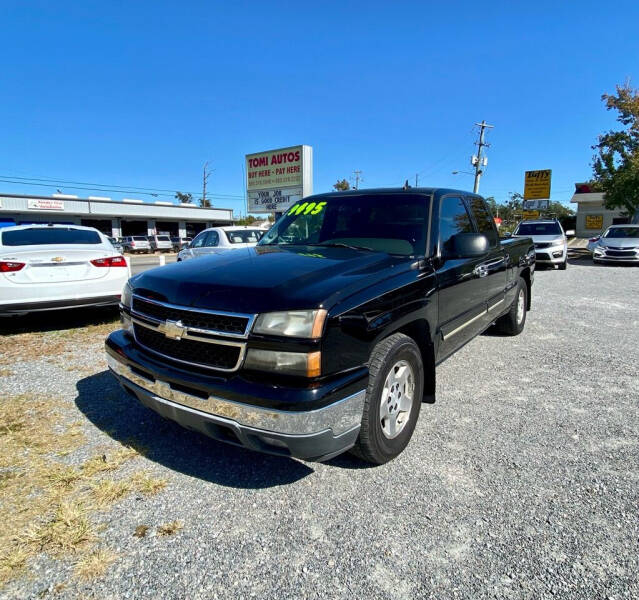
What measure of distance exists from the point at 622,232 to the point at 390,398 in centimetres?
1740

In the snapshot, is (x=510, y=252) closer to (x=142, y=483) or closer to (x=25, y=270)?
(x=142, y=483)

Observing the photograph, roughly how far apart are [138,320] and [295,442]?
131 centimetres

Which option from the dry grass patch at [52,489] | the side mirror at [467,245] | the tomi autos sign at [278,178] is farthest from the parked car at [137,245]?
the side mirror at [467,245]

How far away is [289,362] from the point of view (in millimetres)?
2002

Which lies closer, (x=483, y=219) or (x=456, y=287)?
(x=456, y=287)

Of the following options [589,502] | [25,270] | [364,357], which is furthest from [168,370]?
[25,270]

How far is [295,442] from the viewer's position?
1.99m

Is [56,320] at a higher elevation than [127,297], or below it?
below

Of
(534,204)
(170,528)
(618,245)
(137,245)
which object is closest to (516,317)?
(170,528)

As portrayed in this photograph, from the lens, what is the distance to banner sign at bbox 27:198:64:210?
39.9 metres

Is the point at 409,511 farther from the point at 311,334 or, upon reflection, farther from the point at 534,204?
the point at 534,204

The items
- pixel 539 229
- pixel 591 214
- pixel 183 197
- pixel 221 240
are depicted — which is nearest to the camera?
pixel 221 240

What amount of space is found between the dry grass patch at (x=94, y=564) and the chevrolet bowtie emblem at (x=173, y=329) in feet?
3.44

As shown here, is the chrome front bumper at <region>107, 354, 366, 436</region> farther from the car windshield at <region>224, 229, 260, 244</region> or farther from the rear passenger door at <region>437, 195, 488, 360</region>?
the car windshield at <region>224, 229, 260, 244</region>
